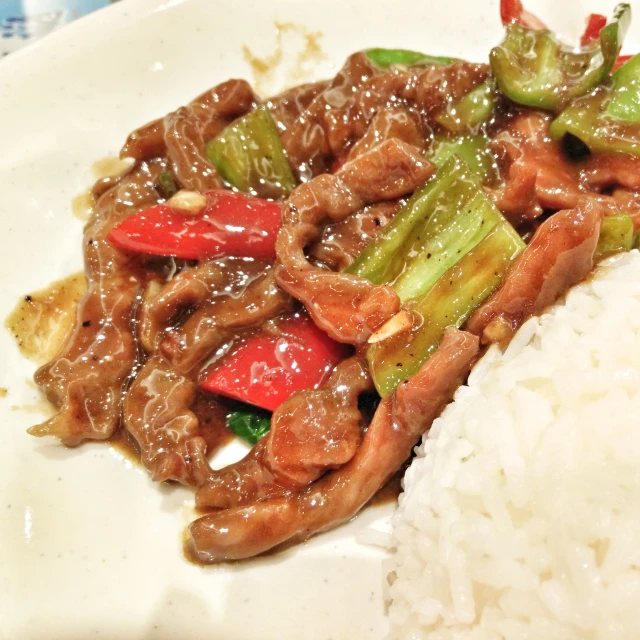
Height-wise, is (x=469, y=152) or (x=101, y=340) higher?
(x=469, y=152)

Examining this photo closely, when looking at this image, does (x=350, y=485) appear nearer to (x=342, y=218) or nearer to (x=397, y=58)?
(x=342, y=218)

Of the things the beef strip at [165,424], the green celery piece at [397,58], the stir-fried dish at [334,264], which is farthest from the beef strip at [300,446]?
the green celery piece at [397,58]

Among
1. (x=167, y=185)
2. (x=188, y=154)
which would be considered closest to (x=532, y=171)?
(x=188, y=154)

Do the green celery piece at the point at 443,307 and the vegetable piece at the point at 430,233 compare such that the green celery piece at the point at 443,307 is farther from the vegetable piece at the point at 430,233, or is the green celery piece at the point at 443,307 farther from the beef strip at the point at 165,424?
the beef strip at the point at 165,424

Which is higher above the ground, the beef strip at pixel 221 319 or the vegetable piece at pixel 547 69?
the vegetable piece at pixel 547 69

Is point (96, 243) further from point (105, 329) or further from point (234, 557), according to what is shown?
point (234, 557)
